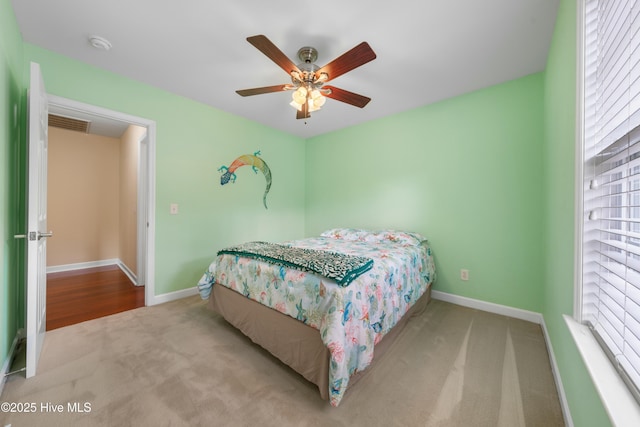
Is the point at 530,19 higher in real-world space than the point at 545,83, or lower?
higher

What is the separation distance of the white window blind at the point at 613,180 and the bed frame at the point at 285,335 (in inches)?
46.1

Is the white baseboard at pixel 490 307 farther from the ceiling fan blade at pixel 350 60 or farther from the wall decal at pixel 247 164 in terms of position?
the wall decal at pixel 247 164

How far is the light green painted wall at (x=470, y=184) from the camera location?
2262mm

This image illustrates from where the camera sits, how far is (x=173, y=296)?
2752mm

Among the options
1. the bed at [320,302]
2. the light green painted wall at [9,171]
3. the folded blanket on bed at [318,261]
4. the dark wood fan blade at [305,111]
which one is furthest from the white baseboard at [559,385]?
the light green painted wall at [9,171]

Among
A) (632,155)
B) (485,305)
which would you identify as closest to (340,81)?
(632,155)

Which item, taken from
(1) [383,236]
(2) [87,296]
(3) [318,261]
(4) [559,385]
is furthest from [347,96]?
(2) [87,296]

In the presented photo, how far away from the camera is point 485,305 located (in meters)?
2.48

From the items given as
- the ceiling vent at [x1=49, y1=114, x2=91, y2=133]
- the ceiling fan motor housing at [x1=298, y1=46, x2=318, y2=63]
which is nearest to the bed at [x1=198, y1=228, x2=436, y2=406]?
the ceiling fan motor housing at [x1=298, y1=46, x2=318, y2=63]

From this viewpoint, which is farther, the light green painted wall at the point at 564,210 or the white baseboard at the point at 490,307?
the white baseboard at the point at 490,307

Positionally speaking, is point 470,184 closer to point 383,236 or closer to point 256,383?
point 383,236

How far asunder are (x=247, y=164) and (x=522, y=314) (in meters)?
3.65

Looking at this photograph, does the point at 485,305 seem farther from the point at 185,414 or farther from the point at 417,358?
the point at 185,414

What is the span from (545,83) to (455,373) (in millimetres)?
2525
